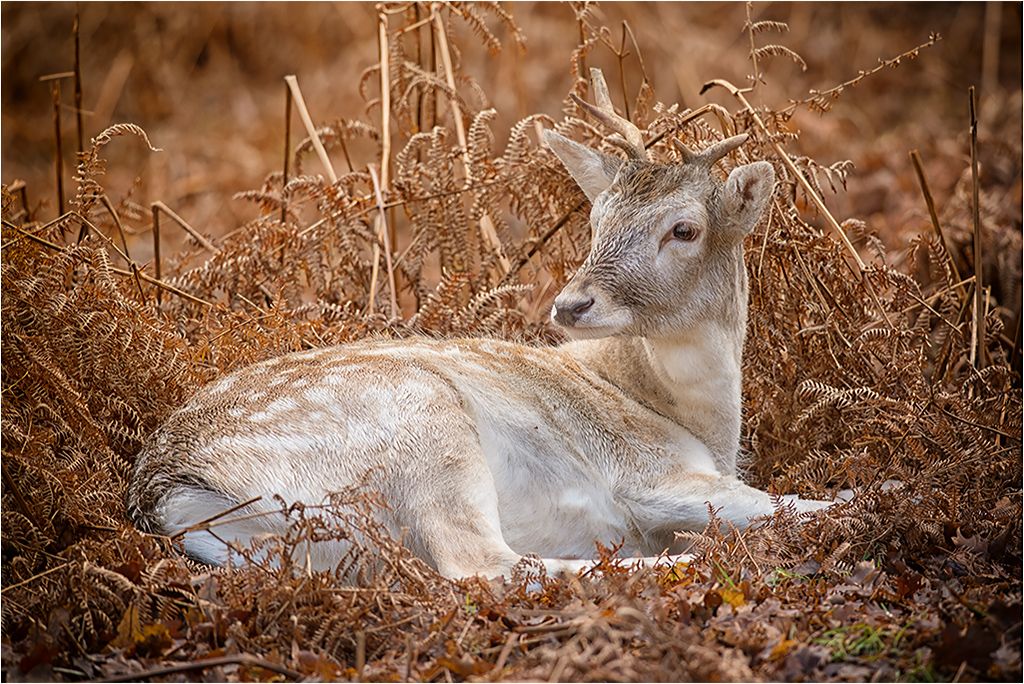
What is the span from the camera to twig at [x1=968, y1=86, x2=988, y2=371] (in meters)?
5.05

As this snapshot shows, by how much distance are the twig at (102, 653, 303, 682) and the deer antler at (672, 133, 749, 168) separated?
240cm

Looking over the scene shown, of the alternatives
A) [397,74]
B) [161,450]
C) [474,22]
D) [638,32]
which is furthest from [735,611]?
[638,32]

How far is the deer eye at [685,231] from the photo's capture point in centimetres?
472

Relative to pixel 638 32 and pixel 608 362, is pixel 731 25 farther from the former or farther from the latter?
pixel 608 362

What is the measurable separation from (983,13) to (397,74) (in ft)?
28.3

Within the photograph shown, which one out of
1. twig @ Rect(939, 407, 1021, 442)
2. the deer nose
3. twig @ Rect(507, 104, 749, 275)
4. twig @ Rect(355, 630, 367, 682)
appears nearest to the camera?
twig @ Rect(355, 630, 367, 682)

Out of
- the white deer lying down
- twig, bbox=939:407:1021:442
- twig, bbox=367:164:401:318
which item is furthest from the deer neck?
twig, bbox=367:164:401:318

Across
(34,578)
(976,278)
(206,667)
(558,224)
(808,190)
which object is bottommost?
(206,667)

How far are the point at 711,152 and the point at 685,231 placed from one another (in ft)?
1.03

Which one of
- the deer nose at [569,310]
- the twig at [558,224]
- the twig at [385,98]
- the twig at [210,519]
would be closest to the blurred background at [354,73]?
the twig at [385,98]

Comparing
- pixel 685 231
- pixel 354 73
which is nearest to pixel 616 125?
pixel 685 231

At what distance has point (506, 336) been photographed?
5758 millimetres

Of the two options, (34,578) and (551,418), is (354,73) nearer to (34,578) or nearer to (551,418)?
(551,418)

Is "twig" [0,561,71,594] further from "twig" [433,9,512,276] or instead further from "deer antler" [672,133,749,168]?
"twig" [433,9,512,276]
